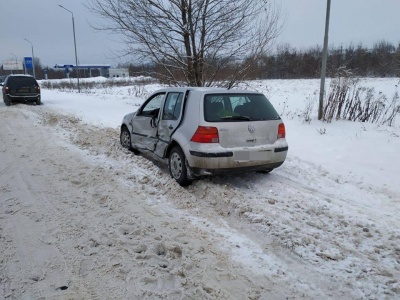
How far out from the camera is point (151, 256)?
10.2 feet

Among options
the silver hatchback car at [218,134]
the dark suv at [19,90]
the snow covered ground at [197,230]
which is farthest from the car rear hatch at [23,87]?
the silver hatchback car at [218,134]

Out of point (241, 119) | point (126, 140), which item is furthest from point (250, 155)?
point (126, 140)

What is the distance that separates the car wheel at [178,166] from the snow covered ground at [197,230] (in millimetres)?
160

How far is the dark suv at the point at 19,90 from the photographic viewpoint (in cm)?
1742

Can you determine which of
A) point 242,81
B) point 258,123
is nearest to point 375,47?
point 242,81

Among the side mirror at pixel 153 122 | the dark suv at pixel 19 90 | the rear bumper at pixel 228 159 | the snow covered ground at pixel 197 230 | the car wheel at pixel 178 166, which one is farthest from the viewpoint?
the dark suv at pixel 19 90

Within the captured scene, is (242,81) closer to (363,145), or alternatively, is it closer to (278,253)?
(363,145)

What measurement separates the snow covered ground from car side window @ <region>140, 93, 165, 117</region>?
3.34 feet

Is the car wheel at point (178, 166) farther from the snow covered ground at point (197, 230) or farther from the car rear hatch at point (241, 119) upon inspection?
the car rear hatch at point (241, 119)

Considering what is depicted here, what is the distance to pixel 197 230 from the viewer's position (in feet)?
12.1

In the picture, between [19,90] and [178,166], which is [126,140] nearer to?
[178,166]

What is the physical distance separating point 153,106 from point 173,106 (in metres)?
0.91

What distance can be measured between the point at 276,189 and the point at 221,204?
1.05 m

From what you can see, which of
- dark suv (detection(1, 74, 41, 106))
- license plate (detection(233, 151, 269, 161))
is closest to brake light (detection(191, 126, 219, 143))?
license plate (detection(233, 151, 269, 161))
